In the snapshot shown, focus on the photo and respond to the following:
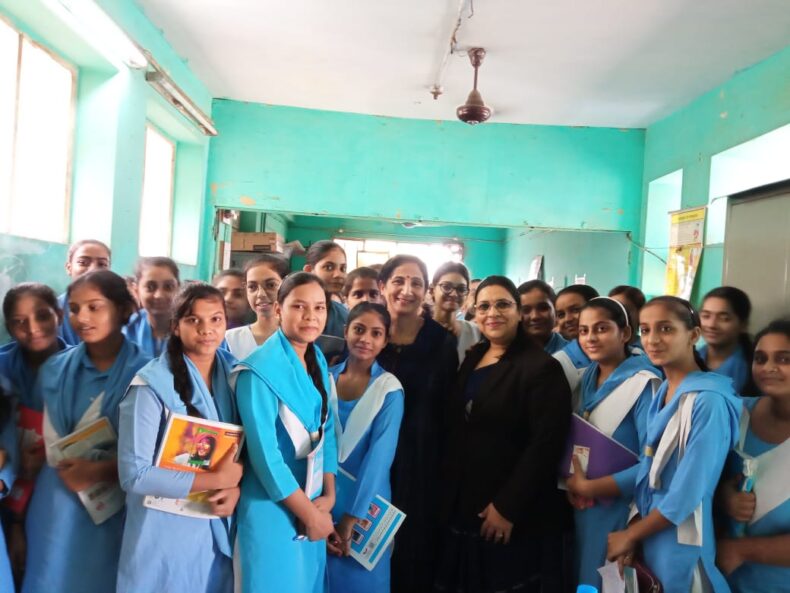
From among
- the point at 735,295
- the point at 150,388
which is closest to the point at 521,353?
the point at 735,295

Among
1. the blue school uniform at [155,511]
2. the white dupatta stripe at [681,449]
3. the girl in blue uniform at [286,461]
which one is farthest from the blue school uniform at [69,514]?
the white dupatta stripe at [681,449]

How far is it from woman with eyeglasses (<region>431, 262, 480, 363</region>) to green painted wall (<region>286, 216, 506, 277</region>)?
684 centimetres

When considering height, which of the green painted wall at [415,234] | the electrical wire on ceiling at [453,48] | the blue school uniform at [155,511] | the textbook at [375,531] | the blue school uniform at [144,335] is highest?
the electrical wire on ceiling at [453,48]

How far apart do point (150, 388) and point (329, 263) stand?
4.63ft

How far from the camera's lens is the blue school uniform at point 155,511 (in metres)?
1.44

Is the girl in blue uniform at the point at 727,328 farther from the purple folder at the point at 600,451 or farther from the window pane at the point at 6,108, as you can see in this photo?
the window pane at the point at 6,108

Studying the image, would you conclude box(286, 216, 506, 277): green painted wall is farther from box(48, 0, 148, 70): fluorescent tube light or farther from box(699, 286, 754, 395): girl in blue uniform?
box(699, 286, 754, 395): girl in blue uniform

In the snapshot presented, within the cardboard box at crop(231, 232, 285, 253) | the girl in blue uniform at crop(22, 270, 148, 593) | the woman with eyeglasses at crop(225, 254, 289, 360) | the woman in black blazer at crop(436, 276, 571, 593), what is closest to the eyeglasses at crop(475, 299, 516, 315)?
the woman in black blazer at crop(436, 276, 571, 593)

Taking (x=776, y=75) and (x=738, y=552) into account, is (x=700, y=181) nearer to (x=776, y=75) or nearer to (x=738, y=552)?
(x=776, y=75)

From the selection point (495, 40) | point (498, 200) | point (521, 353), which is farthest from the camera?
point (498, 200)

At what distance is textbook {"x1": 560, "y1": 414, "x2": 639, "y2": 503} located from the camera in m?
1.84

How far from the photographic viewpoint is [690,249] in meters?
4.23

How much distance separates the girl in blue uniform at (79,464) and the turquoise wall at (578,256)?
465 cm

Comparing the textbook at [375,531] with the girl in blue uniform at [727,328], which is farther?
the girl in blue uniform at [727,328]
